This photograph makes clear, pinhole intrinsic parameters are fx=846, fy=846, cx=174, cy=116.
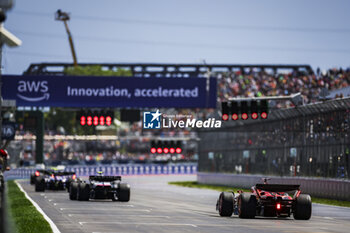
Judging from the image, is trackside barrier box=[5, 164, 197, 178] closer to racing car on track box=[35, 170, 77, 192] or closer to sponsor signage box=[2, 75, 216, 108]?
sponsor signage box=[2, 75, 216, 108]

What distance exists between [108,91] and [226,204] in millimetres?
28373

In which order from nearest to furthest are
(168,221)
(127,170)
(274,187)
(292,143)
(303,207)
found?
(168,221) → (303,207) → (274,187) → (292,143) → (127,170)

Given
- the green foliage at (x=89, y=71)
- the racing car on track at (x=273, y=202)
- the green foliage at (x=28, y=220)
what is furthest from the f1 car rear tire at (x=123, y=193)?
the green foliage at (x=89, y=71)

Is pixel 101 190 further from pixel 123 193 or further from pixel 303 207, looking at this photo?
pixel 303 207

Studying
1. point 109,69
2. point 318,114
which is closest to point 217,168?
point 318,114

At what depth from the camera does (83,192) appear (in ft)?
110

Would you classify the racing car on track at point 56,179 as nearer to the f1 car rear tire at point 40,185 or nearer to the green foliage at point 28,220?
the f1 car rear tire at point 40,185

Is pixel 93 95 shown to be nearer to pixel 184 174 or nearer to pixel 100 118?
pixel 100 118

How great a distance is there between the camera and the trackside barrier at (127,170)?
74875mm

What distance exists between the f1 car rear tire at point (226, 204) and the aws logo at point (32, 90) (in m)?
28.6

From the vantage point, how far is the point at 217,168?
194 ft

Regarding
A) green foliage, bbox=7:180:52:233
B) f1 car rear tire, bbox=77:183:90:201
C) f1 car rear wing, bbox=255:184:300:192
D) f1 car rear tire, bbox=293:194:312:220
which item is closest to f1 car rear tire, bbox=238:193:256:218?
f1 car rear wing, bbox=255:184:300:192

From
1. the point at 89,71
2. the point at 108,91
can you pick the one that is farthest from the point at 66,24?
the point at 108,91

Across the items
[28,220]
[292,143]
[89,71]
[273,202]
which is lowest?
[28,220]
